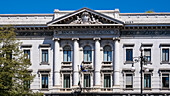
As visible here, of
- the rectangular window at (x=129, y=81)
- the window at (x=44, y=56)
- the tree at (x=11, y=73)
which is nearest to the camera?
the tree at (x=11, y=73)

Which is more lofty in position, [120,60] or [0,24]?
[0,24]

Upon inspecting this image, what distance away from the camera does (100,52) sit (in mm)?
67062

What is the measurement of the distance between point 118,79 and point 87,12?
10.0m

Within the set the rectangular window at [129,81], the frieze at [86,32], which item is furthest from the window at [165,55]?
the frieze at [86,32]

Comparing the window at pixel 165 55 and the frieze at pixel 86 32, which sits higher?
the frieze at pixel 86 32

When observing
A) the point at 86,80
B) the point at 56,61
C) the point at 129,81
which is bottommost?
the point at 129,81

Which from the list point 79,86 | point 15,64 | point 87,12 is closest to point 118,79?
point 79,86

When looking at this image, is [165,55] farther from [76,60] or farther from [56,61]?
[56,61]

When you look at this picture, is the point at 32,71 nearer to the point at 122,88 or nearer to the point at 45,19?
the point at 45,19

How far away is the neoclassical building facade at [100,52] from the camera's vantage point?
66500mm

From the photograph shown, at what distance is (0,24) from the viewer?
6844 cm

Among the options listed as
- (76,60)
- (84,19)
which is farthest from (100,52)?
(84,19)

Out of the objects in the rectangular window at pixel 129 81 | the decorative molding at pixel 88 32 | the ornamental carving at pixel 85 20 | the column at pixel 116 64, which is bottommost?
the rectangular window at pixel 129 81

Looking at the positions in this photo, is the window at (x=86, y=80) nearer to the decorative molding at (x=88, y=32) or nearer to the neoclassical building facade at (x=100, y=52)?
the neoclassical building facade at (x=100, y=52)
